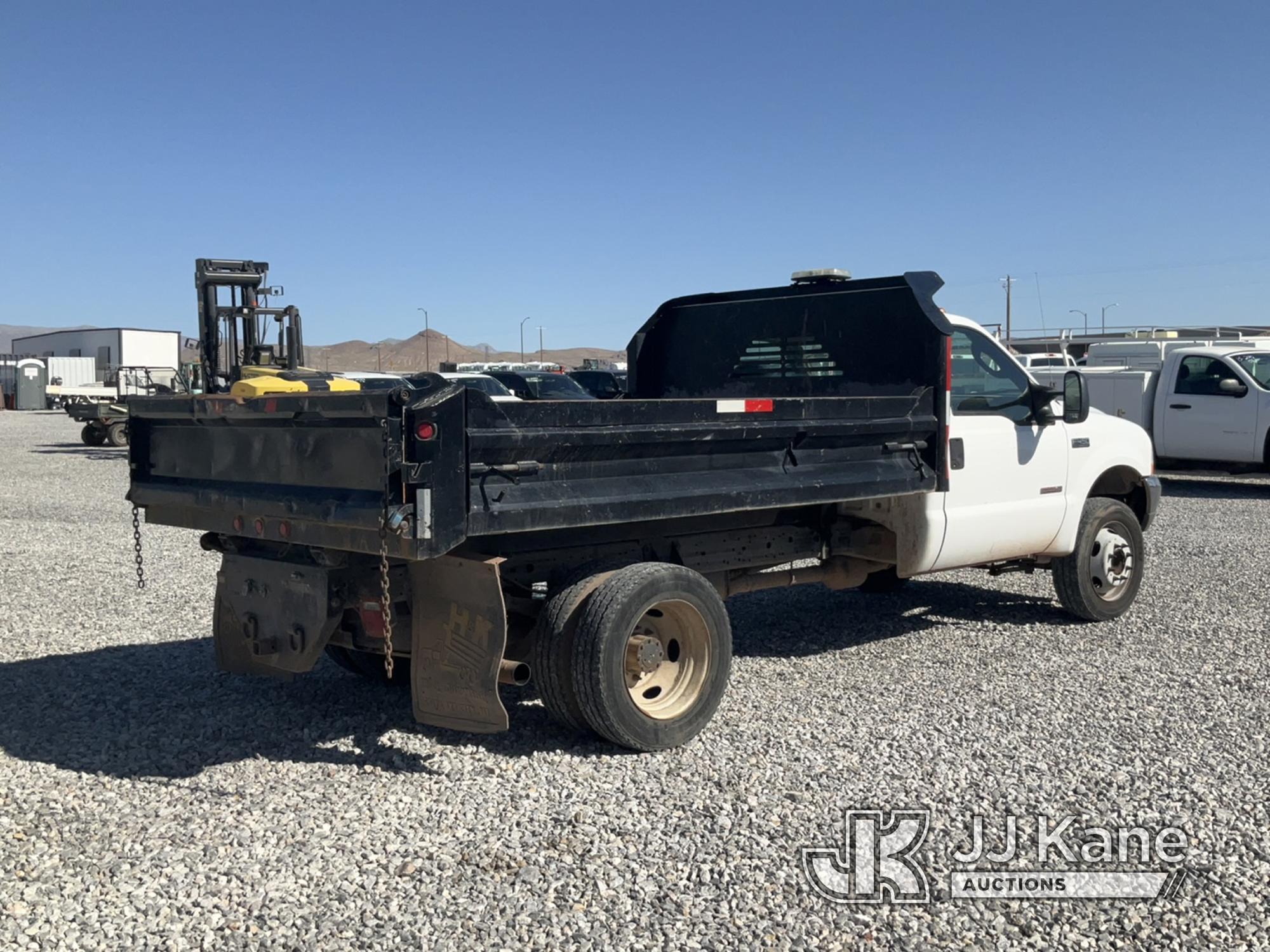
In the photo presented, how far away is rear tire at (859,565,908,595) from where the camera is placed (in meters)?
8.81

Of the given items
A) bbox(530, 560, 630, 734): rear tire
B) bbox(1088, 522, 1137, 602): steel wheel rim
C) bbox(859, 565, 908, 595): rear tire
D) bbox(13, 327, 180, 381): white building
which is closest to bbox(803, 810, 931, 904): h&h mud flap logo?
bbox(530, 560, 630, 734): rear tire

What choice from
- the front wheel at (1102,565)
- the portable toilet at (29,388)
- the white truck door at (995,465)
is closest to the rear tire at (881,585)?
the front wheel at (1102,565)

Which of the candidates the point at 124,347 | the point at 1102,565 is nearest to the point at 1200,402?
the point at 1102,565

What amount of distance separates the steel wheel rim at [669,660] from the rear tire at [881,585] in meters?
3.60

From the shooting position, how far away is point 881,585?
896 cm

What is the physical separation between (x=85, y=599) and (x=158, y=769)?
419 cm

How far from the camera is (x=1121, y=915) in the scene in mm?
3652

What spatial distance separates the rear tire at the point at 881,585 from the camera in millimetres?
8812

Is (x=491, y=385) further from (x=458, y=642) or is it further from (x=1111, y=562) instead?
(x=458, y=642)

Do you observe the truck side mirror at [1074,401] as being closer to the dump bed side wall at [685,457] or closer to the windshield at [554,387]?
the dump bed side wall at [685,457]

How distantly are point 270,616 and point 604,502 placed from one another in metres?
1.68

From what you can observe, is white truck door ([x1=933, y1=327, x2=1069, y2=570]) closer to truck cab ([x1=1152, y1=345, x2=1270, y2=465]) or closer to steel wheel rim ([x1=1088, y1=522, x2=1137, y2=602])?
steel wheel rim ([x1=1088, y1=522, x2=1137, y2=602])

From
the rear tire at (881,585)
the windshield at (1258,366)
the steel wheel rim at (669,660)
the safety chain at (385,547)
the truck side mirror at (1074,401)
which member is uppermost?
the windshield at (1258,366)

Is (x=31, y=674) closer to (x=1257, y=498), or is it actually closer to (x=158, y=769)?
(x=158, y=769)
